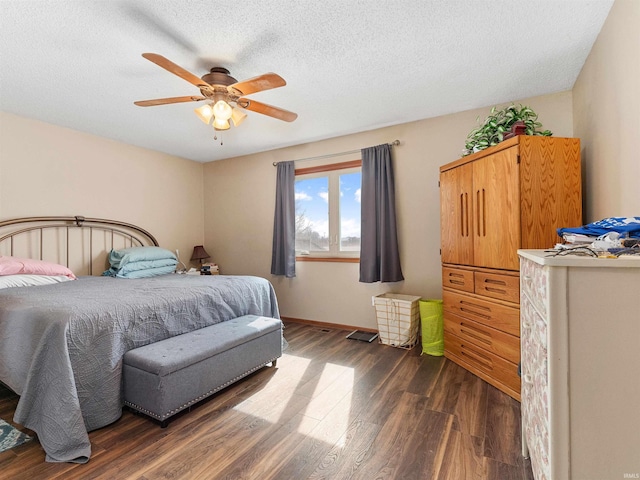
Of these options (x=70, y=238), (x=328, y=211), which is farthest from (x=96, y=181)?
(x=328, y=211)

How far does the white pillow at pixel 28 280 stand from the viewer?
8.36 feet

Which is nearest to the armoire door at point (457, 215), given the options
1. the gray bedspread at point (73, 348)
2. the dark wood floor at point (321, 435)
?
the dark wood floor at point (321, 435)

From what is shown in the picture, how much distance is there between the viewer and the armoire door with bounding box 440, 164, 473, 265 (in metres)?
2.62

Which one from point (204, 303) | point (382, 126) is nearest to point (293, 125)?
point (382, 126)

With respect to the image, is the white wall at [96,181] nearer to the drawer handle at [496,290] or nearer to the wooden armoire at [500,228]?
the wooden armoire at [500,228]

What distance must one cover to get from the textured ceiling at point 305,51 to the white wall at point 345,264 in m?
0.25

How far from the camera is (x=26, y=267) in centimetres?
274

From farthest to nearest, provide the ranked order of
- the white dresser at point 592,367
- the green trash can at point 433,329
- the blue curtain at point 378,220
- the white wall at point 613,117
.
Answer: the blue curtain at point 378,220 < the green trash can at point 433,329 < the white wall at point 613,117 < the white dresser at point 592,367

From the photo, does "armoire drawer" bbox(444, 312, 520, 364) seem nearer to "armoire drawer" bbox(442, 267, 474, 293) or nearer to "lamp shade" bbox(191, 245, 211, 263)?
"armoire drawer" bbox(442, 267, 474, 293)

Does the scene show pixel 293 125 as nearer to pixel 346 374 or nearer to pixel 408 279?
pixel 408 279

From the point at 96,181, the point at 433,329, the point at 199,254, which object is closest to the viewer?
the point at 433,329

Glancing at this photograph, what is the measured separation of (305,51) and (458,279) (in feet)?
7.18

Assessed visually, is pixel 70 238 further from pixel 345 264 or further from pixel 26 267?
pixel 345 264

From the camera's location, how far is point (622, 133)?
1.66 meters
